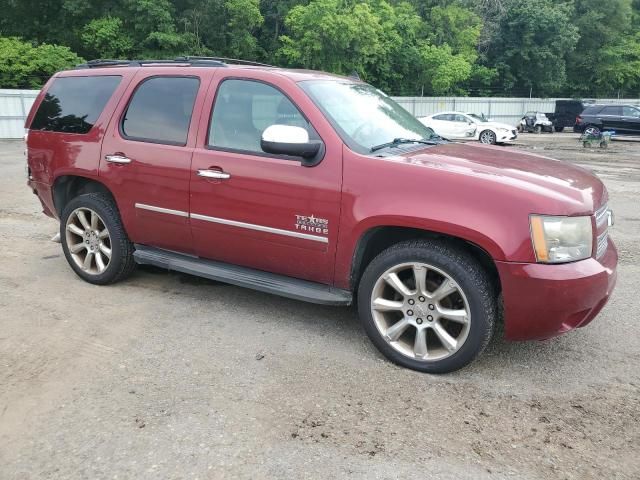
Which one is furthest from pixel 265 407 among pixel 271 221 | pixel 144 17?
pixel 144 17

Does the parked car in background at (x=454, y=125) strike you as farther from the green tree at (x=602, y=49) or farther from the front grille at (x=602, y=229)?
the green tree at (x=602, y=49)

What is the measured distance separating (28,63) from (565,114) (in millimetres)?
31717

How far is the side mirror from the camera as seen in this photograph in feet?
12.0

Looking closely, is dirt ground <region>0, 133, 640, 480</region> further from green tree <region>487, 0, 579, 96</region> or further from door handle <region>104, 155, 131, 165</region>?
green tree <region>487, 0, 579, 96</region>

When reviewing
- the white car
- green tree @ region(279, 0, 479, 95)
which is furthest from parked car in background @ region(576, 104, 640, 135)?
green tree @ region(279, 0, 479, 95)

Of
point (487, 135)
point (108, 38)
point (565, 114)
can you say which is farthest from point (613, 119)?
point (108, 38)

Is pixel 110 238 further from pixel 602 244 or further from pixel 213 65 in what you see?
pixel 602 244

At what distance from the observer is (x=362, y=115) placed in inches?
168

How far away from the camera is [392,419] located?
10.2 feet

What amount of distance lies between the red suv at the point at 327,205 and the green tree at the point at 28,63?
30.1 meters

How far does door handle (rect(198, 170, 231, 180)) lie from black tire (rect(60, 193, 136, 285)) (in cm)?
114

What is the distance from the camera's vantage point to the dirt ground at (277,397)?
2.73 metres

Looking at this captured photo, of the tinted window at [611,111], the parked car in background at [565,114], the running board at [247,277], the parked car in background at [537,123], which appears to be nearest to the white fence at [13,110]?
the running board at [247,277]

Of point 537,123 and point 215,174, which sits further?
point 537,123
